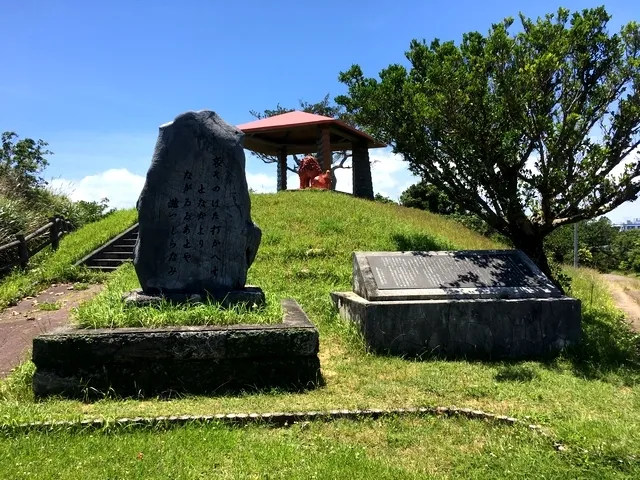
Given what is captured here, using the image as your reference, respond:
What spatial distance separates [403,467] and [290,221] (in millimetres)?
10456

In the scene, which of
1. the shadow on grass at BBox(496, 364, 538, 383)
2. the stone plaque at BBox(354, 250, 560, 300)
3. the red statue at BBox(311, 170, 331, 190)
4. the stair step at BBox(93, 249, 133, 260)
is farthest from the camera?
the red statue at BBox(311, 170, 331, 190)

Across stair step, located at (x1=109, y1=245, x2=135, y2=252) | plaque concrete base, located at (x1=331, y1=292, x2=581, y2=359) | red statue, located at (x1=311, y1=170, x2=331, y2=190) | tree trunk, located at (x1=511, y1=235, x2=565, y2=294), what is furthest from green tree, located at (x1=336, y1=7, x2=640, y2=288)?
red statue, located at (x1=311, y1=170, x2=331, y2=190)

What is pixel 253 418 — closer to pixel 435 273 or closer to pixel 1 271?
pixel 435 273

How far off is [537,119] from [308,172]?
1247 centimetres

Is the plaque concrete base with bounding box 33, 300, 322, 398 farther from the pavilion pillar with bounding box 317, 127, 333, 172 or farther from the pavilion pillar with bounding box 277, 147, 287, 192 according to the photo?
the pavilion pillar with bounding box 277, 147, 287, 192

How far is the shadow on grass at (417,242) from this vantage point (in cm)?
1174

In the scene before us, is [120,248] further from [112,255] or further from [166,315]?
[166,315]

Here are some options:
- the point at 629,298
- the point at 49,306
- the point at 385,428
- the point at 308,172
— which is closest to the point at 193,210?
the point at 385,428

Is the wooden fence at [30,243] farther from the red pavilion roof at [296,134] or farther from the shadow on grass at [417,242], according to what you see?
the shadow on grass at [417,242]

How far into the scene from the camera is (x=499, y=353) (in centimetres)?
647

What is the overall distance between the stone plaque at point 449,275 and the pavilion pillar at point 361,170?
49.1ft

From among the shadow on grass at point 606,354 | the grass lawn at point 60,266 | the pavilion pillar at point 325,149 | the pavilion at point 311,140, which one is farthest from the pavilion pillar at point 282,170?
the shadow on grass at point 606,354

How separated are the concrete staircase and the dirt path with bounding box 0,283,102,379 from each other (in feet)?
4.43

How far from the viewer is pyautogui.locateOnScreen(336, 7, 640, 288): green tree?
7430 millimetres
